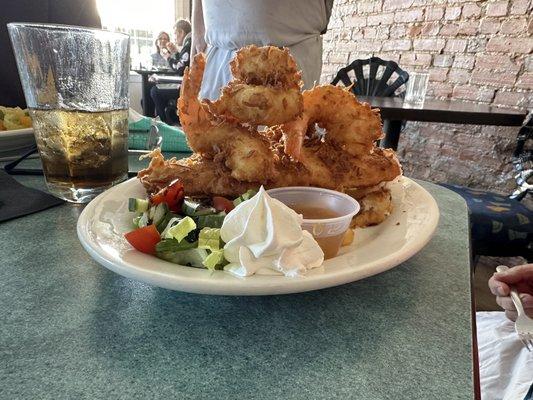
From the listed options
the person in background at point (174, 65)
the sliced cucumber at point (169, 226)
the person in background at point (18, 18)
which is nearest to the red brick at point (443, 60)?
the person in background at point (174, 65)

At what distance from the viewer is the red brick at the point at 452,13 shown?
2.68 metres

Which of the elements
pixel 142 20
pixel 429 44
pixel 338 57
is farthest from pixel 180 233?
pixel 142 20

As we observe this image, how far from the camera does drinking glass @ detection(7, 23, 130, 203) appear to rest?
2.60ft

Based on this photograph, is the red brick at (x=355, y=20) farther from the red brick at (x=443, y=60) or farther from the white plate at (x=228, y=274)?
the white plate at (x=228, y=274)

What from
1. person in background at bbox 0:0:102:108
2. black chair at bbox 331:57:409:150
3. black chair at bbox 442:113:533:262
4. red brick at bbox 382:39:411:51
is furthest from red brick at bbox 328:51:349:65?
person in background at bbox 0:0:102:108

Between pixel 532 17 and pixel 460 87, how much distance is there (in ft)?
1.86

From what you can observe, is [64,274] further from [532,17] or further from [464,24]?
[464,24]

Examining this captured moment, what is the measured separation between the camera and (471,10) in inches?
102

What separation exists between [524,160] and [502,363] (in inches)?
55.9

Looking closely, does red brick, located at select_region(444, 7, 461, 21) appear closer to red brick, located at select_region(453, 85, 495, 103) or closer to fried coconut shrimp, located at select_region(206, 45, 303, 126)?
red brick, located at select_region(453, 85, 495, 103)

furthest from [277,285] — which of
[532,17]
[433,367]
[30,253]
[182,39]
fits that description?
[182,39]

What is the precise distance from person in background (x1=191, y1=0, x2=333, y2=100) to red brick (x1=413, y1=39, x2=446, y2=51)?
110 centimetres

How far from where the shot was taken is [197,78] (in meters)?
0.84

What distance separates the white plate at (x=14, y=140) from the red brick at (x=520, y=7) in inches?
102
